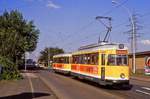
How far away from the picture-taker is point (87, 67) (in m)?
34.4

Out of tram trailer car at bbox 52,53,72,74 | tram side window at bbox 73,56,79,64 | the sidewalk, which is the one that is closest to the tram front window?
the sidewalk

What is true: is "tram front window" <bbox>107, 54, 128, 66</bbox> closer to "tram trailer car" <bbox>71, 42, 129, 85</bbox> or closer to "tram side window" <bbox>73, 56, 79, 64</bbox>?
"tram trailer car" <bbox>71, 42, 129, 85</bbox>

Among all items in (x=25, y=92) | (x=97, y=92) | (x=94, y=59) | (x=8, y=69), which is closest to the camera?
(x=25, y=92)

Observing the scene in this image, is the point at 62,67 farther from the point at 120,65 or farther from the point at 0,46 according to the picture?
the point at 120,65

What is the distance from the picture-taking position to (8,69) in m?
39.5

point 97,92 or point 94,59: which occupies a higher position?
point 94,59

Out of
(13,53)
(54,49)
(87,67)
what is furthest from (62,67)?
(54,49)

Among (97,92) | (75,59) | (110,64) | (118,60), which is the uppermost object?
(75,59)

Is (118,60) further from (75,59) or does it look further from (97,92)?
(75,59)

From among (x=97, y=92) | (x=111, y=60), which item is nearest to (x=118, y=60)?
(x=111, y=60)

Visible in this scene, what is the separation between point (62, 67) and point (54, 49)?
91.9 metres

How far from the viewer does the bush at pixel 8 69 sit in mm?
38619

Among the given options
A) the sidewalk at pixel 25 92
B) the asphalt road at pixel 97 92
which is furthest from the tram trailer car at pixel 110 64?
the sidewalk at pixel 25 92

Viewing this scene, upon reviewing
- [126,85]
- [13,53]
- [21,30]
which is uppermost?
[21,30]
